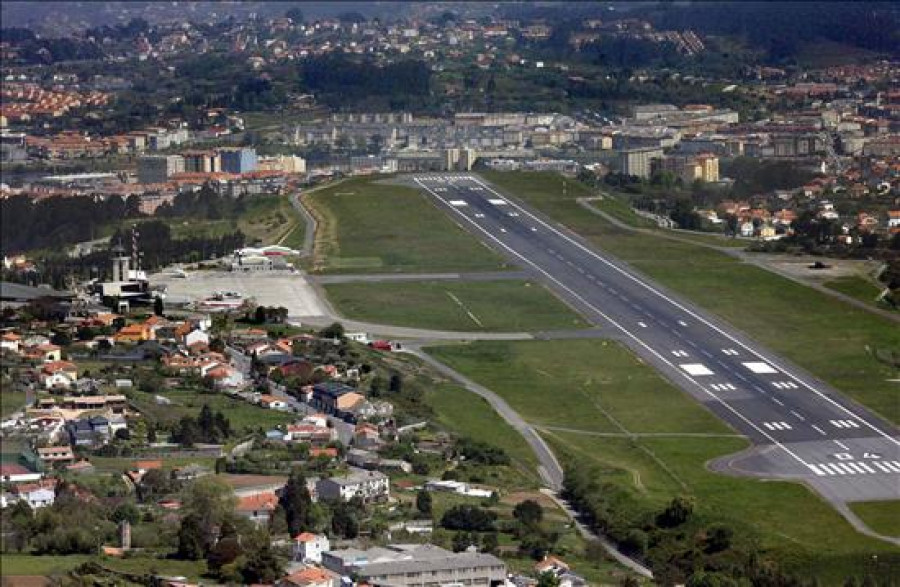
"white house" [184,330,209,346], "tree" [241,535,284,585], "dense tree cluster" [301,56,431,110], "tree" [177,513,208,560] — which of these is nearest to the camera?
"tree" [241,535,284,585]

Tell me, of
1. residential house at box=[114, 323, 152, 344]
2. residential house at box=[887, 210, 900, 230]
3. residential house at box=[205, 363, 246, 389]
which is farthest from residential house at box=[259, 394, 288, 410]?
residential house at box=[887, 210, 900, 230]

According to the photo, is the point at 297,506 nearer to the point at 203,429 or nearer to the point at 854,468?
the point at 203,429

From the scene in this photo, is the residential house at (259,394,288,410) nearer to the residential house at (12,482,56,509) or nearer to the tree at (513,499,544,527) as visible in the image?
the tree at (513,499,544,527)

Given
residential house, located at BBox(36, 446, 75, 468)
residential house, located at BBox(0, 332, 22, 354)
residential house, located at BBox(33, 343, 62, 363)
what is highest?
residential house, located at BBox(0, 332, 22, 354)

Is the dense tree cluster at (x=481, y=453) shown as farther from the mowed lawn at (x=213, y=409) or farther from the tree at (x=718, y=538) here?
the tree at (x=718, y=538)

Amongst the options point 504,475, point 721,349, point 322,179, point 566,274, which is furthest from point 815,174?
point 504,475

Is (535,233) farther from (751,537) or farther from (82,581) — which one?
(82,581)
